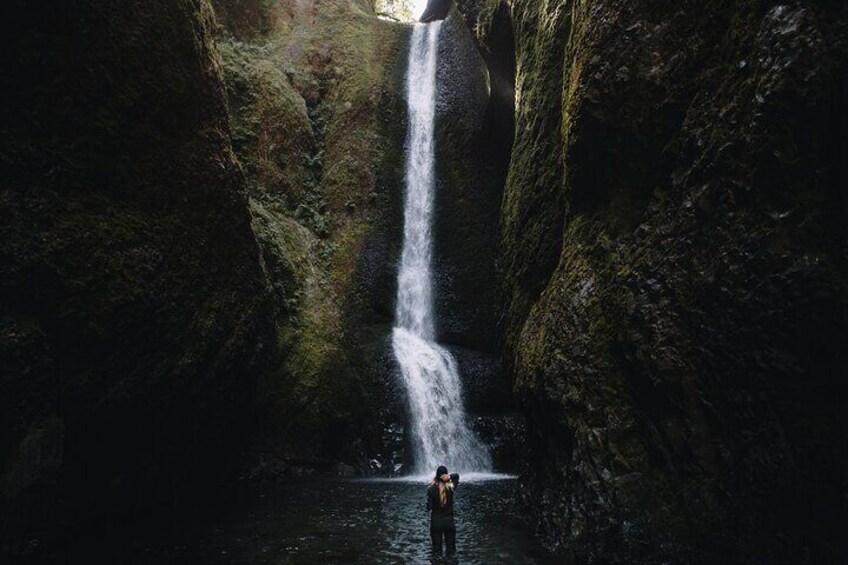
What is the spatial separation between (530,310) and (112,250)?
741 centimetres

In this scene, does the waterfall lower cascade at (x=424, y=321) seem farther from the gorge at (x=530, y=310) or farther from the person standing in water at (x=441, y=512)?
the person standing in water at (x=441, y=512)

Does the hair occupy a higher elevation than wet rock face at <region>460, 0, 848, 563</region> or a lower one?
lower

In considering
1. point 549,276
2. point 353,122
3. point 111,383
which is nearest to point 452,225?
point 353,122

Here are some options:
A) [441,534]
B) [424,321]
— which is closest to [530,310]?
[441,534]

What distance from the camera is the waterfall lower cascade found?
51.1ft

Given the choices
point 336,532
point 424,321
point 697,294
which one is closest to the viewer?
point 697,294

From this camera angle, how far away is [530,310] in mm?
10898

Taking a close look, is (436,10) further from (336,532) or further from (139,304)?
(336,532)

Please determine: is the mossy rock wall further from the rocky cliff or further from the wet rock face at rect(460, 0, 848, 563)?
the wet rock face at rect(460, 0, 848, 563)

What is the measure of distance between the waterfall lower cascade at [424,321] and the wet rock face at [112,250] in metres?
6.75

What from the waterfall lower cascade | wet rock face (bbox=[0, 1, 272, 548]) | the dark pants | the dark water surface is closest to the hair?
the dark pants

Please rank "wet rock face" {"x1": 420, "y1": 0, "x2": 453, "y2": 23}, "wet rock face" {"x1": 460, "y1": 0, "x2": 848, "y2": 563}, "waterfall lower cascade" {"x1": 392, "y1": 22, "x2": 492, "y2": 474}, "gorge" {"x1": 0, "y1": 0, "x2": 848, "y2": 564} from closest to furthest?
"wet rock face" {"x1": 460, "y1": 0, "x2": 848, "y2": 563} → "gorge" {"x1": 0, "y1": 0, "x2": 848, "y2": 564} → "waterfall lower cascade" {"x1": 392, "y1": 22, "x2": 492, "y2": 474} → "wet rock face" {"x1": 420, "y1": 0, "x2": 453, "y2": 23}

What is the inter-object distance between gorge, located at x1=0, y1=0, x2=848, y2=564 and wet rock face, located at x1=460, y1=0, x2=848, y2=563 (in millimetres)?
29

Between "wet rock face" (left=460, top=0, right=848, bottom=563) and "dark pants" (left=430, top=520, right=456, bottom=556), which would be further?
"dark pants" (left=430, top=520, right=456, bottom=556)
